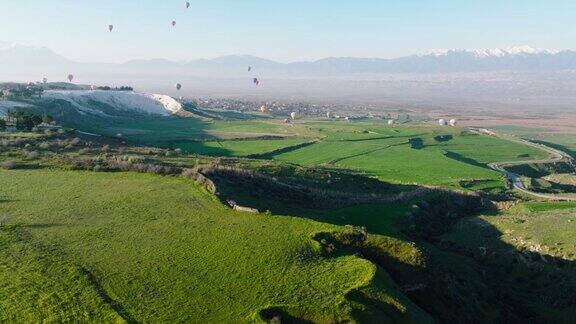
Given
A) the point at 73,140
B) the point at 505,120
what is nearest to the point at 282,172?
the point at 73,140

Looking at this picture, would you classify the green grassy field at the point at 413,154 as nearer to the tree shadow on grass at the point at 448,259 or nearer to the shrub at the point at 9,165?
the tree shadow on grass at the point at 448,259

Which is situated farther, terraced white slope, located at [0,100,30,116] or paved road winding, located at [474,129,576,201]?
terraced white slope, located at [0,100,30,116]

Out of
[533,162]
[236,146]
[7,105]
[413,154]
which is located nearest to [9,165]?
[236,146]

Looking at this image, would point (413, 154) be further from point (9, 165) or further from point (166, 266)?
point (166, 266)

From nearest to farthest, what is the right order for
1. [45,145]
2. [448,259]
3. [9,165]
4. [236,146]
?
1. [448,259]
2. [9,165]
3. [45,145]
4. [236,146]

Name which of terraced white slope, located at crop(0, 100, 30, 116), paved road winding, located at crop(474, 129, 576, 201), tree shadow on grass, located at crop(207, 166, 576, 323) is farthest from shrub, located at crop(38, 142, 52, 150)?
paved road winding, located at crop(474, 129, 576, 201)

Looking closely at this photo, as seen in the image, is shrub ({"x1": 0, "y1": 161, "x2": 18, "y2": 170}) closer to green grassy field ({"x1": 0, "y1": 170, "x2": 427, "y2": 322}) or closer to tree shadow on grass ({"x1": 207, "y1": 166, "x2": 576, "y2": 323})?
green grassy field ({"x1": 0, "y1": 170, "x2": 427, "y2": 322})
